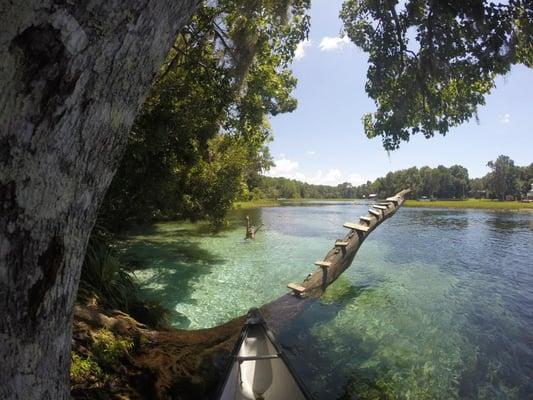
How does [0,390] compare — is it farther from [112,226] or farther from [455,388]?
[112,226]

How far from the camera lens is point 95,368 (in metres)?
4.09

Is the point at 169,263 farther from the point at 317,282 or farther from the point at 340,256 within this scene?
the point at 340,256

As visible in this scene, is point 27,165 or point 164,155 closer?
point 27,165

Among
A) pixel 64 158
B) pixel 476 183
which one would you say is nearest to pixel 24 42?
pixel 64 158

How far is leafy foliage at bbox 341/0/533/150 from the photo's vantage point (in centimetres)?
727

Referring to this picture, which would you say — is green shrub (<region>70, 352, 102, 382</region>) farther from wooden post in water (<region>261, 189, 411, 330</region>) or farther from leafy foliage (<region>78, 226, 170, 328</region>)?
wooden post in water (<region>261, 189, 411, 330</region>)

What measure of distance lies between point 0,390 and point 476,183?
14451cm

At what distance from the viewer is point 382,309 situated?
946 cm

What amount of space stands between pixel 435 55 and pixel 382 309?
6793 mm

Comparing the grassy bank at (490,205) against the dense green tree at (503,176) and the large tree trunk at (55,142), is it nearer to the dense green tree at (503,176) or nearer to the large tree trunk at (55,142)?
the dense green tree at (503,176)


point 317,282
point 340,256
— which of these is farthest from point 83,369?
point 340,256

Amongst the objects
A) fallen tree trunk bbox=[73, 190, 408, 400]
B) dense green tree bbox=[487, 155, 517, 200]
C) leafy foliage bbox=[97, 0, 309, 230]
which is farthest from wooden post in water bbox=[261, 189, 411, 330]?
dense green tree bbox=[487, 155, 517, 200]

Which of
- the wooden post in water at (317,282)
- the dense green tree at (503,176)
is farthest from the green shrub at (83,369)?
the dense green tree at (503,176)

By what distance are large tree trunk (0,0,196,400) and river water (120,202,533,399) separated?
192 inches
